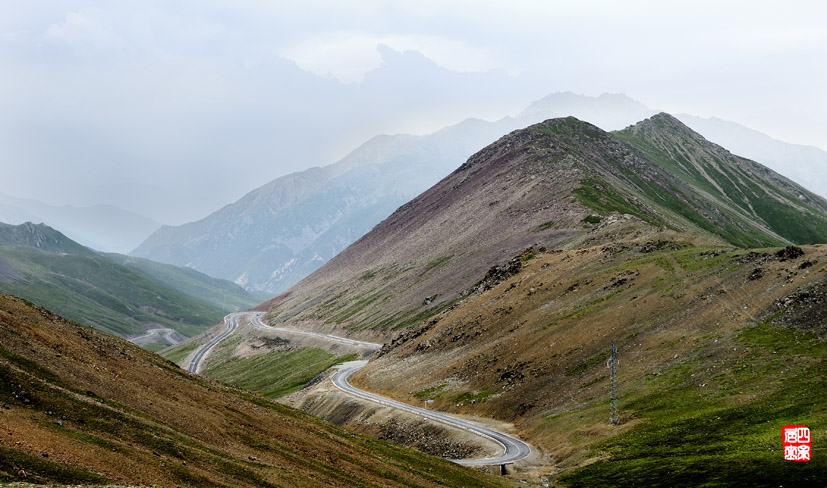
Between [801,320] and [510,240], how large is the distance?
117050mm

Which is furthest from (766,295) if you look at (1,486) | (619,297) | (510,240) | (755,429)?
(510,240)

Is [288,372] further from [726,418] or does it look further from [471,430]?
[726,418]

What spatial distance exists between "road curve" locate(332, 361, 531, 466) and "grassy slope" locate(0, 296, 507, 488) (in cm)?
964

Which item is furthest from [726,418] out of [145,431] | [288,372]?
[288,372]

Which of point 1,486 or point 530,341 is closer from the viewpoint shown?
point 1,486

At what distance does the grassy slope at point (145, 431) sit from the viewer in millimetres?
36438

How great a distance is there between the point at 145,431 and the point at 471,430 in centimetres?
5448

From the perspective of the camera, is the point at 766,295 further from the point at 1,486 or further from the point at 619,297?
the point at 1,486

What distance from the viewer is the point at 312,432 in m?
63.8

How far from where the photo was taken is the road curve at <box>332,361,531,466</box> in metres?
77.1

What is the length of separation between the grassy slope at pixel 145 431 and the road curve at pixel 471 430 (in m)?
9.64

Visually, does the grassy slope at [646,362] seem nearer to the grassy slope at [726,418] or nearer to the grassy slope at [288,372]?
the grassy slope at [726,418]

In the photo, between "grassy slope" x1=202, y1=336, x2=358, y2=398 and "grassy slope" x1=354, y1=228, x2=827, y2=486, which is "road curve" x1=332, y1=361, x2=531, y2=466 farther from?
"grassy slope" x1=202, y1=336, x2=358, y2=398

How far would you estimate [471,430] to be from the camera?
89.6 m
